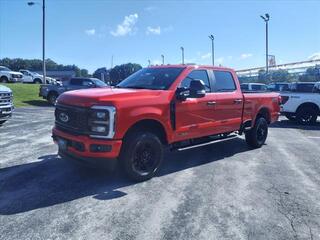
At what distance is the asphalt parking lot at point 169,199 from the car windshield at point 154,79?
1.66 m

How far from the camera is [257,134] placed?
369 inches

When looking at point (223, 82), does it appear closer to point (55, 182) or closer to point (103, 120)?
point (103, 120)

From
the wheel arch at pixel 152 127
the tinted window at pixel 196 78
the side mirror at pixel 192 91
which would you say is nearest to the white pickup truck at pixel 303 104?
the tinted window at pixel 196 78

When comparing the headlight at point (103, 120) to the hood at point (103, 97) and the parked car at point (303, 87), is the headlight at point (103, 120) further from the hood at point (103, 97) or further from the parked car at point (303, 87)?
the parked car at point (303, 87)

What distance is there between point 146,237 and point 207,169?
3.26 meters

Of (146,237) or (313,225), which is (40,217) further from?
(313,225)

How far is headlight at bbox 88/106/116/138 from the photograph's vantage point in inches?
219

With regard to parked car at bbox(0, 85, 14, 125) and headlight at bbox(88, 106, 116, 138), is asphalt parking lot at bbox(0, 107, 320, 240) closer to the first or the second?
headlight at bbox(88, 106, 116, 138)

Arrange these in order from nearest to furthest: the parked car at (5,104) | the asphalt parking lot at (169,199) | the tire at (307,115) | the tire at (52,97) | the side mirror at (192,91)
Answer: the asphalt parking lot at (169,199) < the side mirror at (192,91) < the parked car at (5,104) < the tire at (307,115) < the tire at (52,97)

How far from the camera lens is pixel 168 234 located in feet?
13.8

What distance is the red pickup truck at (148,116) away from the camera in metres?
5.66

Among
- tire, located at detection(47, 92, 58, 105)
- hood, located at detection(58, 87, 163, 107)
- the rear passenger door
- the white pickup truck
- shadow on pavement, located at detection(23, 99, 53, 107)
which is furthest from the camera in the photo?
tire, located at detection(47, 92, 58, 105)

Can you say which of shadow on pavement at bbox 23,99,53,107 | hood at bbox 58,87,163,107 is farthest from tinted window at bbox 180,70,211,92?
shadow on pavement at bbox 23,99,53,107

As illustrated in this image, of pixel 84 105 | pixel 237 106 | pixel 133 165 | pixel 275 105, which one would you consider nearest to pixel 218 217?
pixel 133 165
